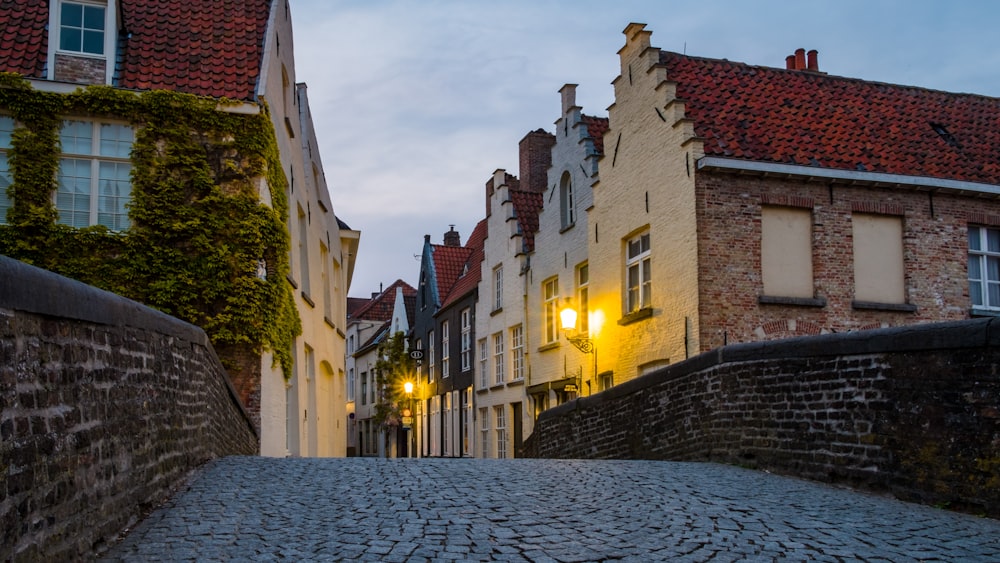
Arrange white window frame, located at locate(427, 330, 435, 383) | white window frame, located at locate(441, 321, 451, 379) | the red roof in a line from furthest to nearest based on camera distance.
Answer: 1. white window frame, located at locate(427, 330, 435, 383)
2. white window frame, located at locate(441, 321, 451, 379)
3. the red roof

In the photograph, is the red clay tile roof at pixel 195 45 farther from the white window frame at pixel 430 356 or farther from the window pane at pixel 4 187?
the white window frame at pixel 430 356

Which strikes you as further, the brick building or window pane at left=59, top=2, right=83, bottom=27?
the brick building

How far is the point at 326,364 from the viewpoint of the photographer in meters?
24.4

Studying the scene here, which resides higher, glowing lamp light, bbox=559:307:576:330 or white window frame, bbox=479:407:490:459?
glowing lamp light, bbox=559:307:576:330

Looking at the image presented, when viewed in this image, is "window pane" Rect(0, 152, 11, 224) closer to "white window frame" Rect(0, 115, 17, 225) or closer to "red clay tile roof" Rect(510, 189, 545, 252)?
"white window frame" Rect(0, 115, 17, 225)

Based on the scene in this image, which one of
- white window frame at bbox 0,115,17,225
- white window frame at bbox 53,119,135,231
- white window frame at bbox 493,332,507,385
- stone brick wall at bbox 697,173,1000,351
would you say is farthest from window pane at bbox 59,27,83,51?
white window frame at bbox 493,332,507,385

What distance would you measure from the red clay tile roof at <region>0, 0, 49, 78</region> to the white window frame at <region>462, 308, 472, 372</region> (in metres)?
19.1

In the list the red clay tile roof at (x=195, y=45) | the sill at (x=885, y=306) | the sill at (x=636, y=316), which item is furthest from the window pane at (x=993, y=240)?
the red clay tile roof at (x=195, y=45)

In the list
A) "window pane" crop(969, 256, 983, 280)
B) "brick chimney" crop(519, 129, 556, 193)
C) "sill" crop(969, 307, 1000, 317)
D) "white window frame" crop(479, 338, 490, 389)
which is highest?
"brick chimney" crop(519, 129, 556, 193)

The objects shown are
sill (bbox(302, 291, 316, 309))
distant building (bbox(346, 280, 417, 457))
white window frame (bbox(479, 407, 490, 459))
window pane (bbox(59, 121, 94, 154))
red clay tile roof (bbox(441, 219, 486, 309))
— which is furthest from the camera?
distant building (bbox(346, 280, 417, 457))

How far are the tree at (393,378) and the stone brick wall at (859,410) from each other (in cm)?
2824

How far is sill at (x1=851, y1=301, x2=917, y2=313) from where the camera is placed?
17859 millimetres

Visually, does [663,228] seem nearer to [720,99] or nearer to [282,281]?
[720,99]

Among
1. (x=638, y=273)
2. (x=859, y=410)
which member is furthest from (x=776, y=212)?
(x=859, y=410)
